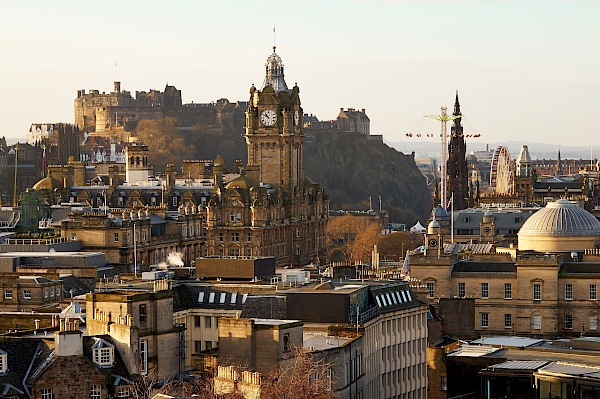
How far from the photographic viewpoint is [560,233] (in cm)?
12494

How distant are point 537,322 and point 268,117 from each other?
64.9 metres

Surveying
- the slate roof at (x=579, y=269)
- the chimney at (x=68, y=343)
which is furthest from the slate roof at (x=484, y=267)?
the chimney at (x=68, y=343)

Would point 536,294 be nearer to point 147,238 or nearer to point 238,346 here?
point 147,238

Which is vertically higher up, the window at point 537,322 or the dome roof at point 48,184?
the dome roof at point 48,184

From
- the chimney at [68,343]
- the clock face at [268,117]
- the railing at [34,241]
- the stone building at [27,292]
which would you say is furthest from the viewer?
the clock face at [268,117]

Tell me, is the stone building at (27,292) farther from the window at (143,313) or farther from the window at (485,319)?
the window at (485,319)

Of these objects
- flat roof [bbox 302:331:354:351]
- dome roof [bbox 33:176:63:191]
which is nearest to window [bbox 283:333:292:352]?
flat roof [bbox 302:331:354:351]

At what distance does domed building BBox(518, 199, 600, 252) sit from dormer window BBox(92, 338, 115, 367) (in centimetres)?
5876

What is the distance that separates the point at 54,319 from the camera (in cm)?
7844

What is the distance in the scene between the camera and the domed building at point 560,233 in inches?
4899

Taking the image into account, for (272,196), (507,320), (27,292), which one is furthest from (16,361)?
(272,196)

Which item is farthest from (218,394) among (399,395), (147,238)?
(147,238)

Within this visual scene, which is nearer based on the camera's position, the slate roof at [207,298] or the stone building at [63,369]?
the stone building at [63,369]

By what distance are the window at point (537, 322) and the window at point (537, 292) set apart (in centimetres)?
102
